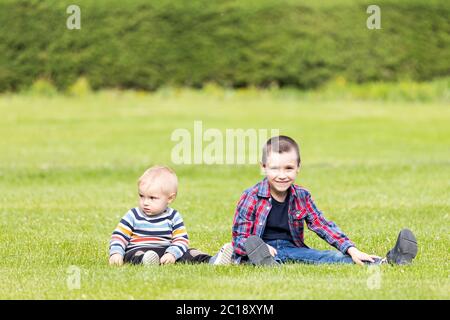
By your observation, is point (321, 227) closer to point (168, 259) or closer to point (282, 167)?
point (282, 167)

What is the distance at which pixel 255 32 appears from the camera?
2259cm

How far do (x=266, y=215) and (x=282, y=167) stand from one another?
1.36 ft

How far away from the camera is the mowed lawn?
6250 mm

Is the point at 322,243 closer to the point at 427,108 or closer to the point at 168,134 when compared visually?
the point at 168,134

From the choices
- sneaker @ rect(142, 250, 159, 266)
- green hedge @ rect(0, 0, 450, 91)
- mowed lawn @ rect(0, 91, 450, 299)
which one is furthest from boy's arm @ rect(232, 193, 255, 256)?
green hedge @ rect(0, 0, 450, 91)

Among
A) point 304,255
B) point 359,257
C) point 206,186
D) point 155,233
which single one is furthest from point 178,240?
point 206,186

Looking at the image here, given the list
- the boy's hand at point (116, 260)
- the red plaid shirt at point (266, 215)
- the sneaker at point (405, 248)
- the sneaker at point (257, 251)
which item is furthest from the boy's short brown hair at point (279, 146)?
the boy's hand at point (116, 260)

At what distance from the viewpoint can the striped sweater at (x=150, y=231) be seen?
7211 millimetres

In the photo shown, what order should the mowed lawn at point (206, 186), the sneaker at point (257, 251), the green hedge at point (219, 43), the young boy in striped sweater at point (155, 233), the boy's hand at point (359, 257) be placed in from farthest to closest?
1. the green hedge at point (219, 43)
2. the young boy in striped sweater at point (155, 233)
3. the boy's hand at point (359, 257)
4. the sneaker at point (257, 251)
5. the mowed lawn at point (206, 186)

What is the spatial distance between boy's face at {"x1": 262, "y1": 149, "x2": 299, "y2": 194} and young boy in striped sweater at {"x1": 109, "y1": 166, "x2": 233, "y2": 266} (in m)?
0.60

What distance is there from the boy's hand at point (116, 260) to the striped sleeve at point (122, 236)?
45mm

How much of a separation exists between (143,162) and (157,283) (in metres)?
8.81

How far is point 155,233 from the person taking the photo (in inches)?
287

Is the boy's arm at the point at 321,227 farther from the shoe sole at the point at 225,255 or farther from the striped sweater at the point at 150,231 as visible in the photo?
the striped sweater at the point at 150,231
